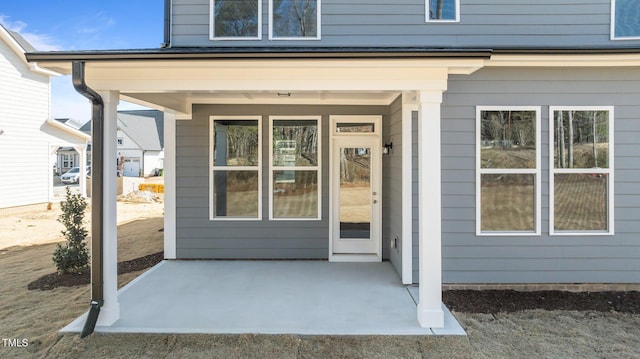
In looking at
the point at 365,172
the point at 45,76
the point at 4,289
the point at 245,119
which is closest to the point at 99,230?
the point at 4,289

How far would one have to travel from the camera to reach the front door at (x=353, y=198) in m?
6.52

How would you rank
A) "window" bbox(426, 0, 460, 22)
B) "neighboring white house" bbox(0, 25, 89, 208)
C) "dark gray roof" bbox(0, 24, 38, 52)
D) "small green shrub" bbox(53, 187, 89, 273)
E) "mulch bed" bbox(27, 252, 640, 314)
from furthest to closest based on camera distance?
"dark gray roof" bbox(0, 24, 38, 52)
"neighboring white house" bbox(0, 25, 89, 208)
"small green shrub" bbox(53, 187, 89, 273)
"window" bbox(426, 0, 460, 22)
"mulch bed" bbox(27, 252, 640, 314)

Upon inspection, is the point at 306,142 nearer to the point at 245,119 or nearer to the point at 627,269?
the point at 245,119

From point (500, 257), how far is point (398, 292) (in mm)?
1456

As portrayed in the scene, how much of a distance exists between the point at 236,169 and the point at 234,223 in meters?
0.92

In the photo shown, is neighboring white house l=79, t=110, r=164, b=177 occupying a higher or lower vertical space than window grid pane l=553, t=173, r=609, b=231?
higher

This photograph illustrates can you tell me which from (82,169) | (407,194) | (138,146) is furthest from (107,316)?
(138,146)

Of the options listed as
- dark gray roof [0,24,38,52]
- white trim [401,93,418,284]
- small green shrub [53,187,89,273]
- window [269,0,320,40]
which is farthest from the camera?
dark gray roof [0,24,38,52]

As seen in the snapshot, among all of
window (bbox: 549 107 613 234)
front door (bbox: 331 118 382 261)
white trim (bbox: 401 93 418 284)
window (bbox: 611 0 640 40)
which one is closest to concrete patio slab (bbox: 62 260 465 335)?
white trim (bbox: 401 93 418 284)

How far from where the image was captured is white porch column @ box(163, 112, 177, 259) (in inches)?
251

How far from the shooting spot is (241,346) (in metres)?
3.59

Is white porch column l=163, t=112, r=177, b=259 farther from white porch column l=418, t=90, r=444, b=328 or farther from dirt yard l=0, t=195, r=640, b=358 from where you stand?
white porch column l=418, t=90, r=444, b=328

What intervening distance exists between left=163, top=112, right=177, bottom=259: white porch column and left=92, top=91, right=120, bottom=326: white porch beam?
2.40 meters

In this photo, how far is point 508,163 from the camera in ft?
16.7
